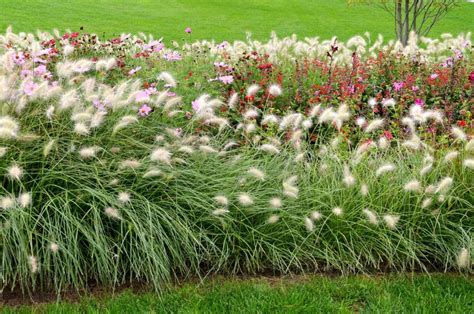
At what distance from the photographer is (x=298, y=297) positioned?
3699 mm

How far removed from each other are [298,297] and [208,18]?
22.2m

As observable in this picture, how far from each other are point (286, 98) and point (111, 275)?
359 cm

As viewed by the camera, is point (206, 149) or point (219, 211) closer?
point (219, 211)

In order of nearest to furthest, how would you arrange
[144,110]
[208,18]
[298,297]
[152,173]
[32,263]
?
[32,263]
[298,297]
[152,173]
[144,110]
[208,18]

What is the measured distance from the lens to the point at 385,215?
4.21 m

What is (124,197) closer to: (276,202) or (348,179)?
(276,202)

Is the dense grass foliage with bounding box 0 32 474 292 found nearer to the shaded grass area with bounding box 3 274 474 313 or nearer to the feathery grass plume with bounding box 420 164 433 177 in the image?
the feathery grass plume with bounding box 420 164 433 177

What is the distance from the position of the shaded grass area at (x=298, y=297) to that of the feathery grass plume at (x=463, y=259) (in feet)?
0.36

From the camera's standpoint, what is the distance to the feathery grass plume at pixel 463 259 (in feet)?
12.4

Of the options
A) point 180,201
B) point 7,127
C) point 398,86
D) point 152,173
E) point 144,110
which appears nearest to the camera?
point 7,127

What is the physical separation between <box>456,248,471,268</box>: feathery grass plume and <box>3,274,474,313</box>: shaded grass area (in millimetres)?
110

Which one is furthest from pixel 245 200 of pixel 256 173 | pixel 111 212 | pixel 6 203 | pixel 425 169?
pixel 6 203

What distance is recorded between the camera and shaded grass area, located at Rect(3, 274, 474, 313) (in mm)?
3576

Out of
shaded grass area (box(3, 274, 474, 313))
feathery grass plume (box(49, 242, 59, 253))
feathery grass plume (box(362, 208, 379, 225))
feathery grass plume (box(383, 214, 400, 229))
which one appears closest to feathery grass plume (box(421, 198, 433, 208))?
feathery grass plume (box(383, 214, 400, 229))
